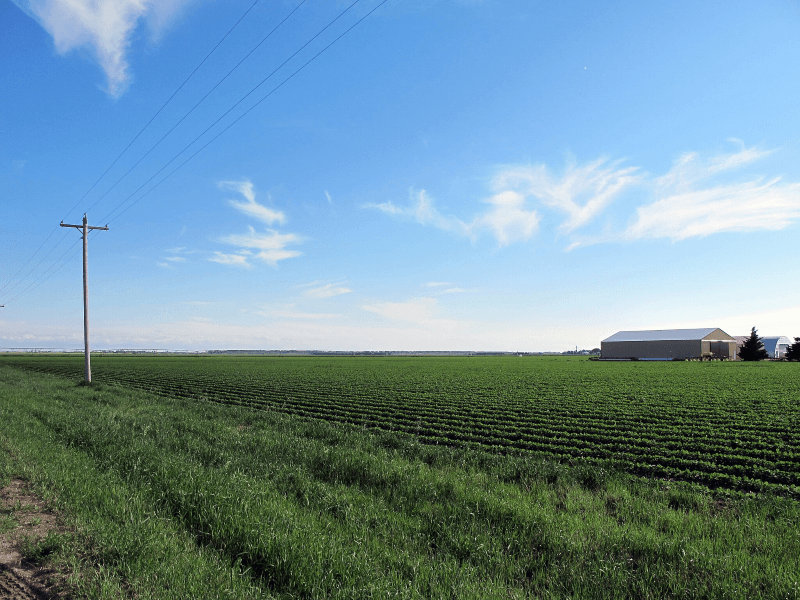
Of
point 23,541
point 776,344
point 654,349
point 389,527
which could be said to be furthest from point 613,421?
point 776,344

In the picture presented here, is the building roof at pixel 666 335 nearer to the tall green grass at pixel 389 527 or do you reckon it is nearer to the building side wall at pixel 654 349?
the building side wall at pixel 654 349

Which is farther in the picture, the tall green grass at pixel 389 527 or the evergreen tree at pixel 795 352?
the evergreen tree at pixel 795 352

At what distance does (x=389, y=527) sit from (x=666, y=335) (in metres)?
119

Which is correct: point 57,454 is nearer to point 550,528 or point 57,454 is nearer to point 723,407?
point 550,528

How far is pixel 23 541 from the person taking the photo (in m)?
5.29

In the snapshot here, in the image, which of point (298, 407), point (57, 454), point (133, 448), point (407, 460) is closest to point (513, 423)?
point (407, 460)

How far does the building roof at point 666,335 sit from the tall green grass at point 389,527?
365 ft

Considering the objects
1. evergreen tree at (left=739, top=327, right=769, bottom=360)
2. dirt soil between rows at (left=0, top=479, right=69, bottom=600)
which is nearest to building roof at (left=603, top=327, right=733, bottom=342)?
evergreen tree at (left=739, top=327, right=769, bottom=360)

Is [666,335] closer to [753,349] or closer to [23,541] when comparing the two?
[753,349]

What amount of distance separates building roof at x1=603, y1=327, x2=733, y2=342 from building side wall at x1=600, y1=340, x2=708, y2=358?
44.0 inches

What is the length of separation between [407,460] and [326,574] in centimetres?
520

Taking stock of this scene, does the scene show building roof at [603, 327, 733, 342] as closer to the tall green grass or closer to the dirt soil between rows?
the tall green grass

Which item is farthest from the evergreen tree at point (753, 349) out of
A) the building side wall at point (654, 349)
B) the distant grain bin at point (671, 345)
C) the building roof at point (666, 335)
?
the building side wall at point (654, 349)

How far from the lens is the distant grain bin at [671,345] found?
9844 centimetres
